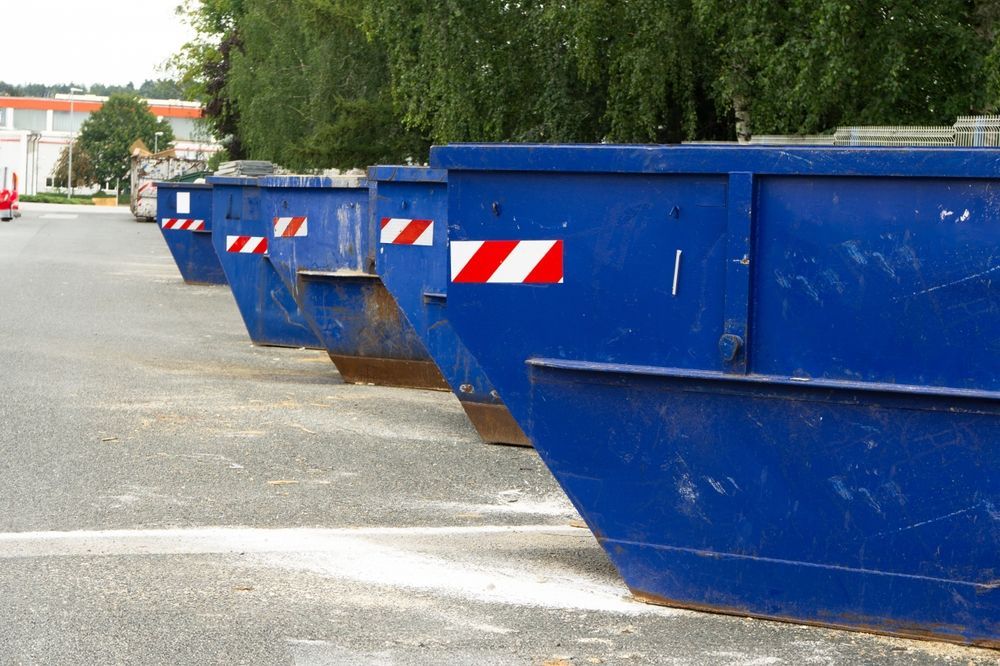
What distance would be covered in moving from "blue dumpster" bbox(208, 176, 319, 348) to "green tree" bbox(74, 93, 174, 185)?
419 ft

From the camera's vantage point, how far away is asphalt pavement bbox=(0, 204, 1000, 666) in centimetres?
532

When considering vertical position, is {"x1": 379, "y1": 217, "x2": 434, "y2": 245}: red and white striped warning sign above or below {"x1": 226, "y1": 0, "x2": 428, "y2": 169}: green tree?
below

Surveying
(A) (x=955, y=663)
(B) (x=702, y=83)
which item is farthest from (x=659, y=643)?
(B) (x=702, y=83)

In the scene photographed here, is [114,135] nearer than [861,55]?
No

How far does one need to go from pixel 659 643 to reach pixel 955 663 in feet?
3.22

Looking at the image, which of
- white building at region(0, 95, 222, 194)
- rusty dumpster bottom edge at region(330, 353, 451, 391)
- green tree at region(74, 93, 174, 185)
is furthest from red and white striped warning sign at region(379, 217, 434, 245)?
white building at region(0, 95, 222, 194)

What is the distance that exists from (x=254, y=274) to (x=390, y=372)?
12.0 ft

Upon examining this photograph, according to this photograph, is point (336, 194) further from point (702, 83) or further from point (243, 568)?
point (702, 83)

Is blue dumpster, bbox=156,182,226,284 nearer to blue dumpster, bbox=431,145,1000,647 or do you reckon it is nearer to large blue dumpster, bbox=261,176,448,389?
large blue dumpster, bbox=261,176,448,389

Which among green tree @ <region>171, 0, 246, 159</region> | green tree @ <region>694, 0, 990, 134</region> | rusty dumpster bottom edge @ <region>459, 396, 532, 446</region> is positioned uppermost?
green tree @ <region>171, 0, 246, 159</region>

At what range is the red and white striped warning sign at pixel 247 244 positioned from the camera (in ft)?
51.8

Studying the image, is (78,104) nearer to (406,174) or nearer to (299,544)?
(406,174)

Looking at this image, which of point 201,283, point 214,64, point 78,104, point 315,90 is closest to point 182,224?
point 201,283

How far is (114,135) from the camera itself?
141 metres
